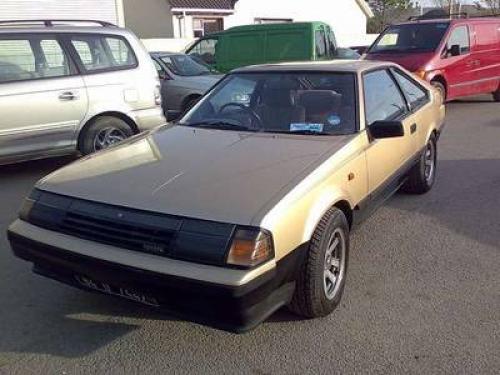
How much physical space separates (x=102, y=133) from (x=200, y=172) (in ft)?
12.6

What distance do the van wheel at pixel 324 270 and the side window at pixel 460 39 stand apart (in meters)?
8.58

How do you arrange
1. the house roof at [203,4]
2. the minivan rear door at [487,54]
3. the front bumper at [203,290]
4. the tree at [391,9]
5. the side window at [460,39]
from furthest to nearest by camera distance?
the tree at [391,9] → the house roof at [203,4] → the minivan rear door at [487,54] → the side window at [460,39] → the front bumper at [203,290]

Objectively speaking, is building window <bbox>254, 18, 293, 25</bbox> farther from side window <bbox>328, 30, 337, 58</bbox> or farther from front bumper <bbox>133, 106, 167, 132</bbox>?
front bumper <bbox>133, 106, 167, 132</bbox>

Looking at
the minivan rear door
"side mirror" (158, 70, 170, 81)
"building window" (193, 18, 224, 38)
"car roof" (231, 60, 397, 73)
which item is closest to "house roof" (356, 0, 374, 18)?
"building window" (193, 18, 224, 38)

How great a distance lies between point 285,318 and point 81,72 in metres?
4.56

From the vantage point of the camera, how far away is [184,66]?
35.0 feet

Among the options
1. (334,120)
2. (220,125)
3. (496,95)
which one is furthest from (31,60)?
(496,95)

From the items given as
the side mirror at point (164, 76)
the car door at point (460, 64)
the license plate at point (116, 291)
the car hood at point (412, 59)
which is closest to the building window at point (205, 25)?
the side mirror at point (164, 76)

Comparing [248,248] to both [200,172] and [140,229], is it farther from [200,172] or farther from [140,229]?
[200,172]

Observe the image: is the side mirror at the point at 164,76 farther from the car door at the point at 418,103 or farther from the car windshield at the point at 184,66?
the car door at the point at 418,103

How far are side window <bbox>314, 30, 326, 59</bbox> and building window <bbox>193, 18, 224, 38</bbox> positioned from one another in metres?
13.2

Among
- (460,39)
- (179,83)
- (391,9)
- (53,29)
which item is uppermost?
(391,9)

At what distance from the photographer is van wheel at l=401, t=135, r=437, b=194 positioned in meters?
5.24

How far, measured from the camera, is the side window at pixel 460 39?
35.1ft
